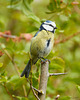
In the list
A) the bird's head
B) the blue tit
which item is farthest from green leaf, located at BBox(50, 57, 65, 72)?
the bird's head

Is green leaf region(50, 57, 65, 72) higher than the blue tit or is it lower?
lower

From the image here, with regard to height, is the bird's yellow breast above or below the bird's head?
below

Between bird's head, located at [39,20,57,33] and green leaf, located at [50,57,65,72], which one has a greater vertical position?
bird's head, located at [39,20,57,33]

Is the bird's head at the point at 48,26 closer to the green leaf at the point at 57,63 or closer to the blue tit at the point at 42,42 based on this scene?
the blue tit at the point at 42,42

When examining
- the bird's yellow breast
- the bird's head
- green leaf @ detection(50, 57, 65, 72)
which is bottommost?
green leaf @ detection(50, 57, 65, 72)

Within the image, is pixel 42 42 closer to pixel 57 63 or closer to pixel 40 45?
pixel 40 45

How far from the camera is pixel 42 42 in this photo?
124 centimetres

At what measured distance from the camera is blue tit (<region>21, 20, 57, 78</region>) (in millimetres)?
1235

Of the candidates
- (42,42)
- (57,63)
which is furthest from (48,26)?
(57,63)

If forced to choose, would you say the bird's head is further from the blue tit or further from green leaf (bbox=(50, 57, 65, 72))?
green leaf (bbox=(50, 57, 65, 72))

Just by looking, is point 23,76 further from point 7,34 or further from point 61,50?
point 61,50

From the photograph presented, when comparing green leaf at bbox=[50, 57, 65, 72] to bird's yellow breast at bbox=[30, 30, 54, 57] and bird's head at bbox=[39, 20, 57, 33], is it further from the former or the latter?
bird's head at bbox=[39, 20, 57, 33]

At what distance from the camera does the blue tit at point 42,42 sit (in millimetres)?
1235

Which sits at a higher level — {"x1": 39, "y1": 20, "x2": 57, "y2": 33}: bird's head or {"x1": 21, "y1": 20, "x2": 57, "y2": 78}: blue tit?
{"x1": 39, "y1": 20, "x2": 57, "y2": 33}: bird's head
